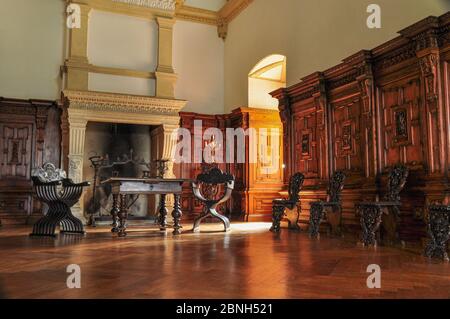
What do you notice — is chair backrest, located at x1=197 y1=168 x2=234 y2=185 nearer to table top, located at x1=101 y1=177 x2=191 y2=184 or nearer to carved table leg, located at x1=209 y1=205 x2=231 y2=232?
carved table leg, located at x1=209 y1=205 x2=231 y2=232

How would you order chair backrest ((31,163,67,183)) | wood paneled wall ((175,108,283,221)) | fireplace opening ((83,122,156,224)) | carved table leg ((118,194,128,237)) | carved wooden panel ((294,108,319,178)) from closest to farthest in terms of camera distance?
carved table leg ((118,194,128,237)), chair backrest ((31,163,67,183)), carved wooden panel ((294,108,319,178)), fireplace opening ((83,122,156,224)), wood paneled wall ((175,108,283,221))

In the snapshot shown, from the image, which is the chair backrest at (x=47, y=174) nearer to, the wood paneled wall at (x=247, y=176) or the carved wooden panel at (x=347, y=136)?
the wood paneled wall at (x=247, y=176)

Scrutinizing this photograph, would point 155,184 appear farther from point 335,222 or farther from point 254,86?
point 254,86

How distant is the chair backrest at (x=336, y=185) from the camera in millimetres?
6012

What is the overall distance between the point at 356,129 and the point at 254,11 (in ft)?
15.4

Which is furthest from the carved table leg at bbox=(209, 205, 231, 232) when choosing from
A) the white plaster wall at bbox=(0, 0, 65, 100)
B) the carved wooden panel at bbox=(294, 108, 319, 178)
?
the white plaster wall at bbox=(0, 0, 65, 100)

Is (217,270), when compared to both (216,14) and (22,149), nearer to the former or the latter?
(22,149)

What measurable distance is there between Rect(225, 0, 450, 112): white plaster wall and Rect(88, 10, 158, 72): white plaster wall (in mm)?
2033

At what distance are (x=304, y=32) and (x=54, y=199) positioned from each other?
5112 mm

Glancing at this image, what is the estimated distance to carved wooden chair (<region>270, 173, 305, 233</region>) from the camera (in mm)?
6740

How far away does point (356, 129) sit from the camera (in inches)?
245

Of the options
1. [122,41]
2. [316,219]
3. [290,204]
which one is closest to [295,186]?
[290,204]

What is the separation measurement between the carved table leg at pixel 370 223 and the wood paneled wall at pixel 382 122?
541 mm

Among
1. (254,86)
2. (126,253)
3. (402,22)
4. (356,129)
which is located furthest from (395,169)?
(254,86)
